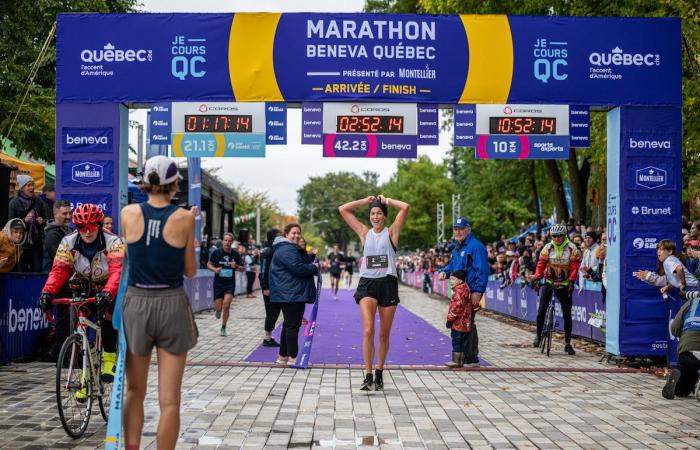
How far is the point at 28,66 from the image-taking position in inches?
876

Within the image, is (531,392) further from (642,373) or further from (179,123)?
(179,123)

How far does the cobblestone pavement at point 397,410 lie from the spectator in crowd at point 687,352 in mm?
165

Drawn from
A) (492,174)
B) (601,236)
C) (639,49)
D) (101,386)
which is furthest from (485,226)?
(101,386)

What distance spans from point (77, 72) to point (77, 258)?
5.75 metres

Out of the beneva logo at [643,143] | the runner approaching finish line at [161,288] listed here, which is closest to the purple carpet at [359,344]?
the beneva logo at [643,143]

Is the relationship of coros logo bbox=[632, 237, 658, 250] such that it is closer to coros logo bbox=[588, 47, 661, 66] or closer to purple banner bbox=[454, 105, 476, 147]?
coros logo bbox=[588, 47, 661, 66]

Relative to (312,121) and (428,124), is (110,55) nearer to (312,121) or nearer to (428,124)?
(312,121)

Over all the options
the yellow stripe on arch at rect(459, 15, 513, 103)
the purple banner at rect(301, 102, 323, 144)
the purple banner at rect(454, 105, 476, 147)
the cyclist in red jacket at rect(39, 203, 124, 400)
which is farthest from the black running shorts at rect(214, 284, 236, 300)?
the cyclist in red jacket at rect(39, 203, 124, 400)

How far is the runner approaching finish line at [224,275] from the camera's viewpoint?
15.4m

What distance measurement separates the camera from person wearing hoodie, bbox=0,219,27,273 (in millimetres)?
10664

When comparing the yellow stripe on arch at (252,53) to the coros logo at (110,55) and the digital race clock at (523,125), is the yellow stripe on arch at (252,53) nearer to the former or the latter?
the coros logo at (110,55)

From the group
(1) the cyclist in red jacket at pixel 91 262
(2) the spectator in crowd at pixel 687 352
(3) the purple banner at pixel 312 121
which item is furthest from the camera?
(3) the purple banner at pixel 312 121

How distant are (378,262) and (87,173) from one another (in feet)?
16.2

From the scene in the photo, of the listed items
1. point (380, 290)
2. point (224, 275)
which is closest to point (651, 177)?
point (380, 290)
